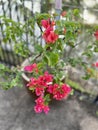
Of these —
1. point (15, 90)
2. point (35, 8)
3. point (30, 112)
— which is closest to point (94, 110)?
point (30, 112)

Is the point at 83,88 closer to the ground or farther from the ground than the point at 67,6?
closer to the ground

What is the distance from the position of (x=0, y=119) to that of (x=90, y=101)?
32.8 inches

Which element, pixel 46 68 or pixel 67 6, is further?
pixel 67 6

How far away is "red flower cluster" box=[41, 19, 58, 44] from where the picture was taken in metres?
1.71

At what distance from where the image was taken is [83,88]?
266 cm

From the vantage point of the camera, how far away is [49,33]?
1.73m

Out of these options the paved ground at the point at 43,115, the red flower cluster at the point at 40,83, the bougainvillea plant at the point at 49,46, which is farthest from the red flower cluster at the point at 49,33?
the paved ground at the point at 43,115

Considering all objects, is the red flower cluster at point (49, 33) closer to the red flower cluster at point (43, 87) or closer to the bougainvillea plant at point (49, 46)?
the bougainvillea plant at point (49, 46)

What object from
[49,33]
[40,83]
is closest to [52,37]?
[49,33]

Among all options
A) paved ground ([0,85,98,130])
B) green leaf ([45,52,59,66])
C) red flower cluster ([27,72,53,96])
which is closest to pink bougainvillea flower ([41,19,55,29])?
green leaf ([45,52,59,66])

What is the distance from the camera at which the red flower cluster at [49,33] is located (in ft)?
5.63

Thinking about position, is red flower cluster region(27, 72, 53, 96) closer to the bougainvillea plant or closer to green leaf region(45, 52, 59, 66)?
the bougainvillea plant

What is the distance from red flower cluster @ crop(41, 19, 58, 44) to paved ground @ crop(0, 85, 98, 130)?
94 centimetres

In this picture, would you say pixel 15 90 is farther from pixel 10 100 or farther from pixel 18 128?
pixel 18 128
